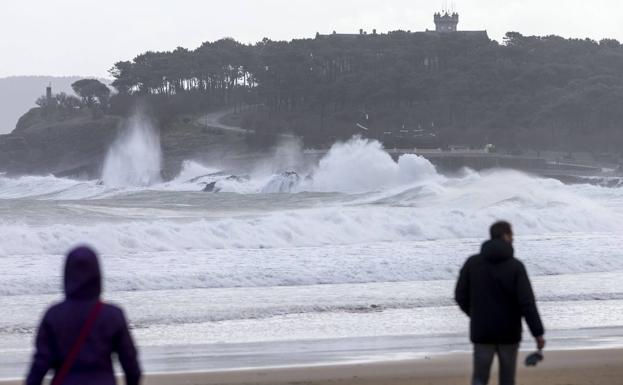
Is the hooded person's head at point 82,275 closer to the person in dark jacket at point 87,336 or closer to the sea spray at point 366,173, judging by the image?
the person in dark jacket at point 87,336

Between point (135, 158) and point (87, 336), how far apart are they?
77514mm

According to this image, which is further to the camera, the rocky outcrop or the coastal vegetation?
the rocky outcrop

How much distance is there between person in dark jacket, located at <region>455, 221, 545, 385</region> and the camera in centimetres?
641

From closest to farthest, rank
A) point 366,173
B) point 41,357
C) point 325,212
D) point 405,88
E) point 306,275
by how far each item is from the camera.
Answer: point 41,357 < point 306,275 < point 325,212 < point 366,173 < point 405,88

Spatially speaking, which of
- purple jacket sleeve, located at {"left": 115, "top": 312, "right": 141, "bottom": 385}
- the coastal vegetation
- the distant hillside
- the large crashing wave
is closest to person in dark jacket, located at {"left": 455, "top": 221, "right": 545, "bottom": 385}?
purple jacket sleeve, located at {"left": 115, "top": 312, "right": 141, "bottom": 385}

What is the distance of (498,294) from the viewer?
6.43 metres

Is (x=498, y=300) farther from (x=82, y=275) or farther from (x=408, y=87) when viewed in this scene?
(x=408, y=87)

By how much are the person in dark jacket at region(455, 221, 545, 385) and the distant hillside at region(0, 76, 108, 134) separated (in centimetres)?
17432

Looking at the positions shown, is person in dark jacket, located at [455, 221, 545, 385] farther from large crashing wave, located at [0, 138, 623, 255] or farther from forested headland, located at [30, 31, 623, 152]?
forested headland, located at [30, 31, 623, 152]

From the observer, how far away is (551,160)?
7494 centimetres

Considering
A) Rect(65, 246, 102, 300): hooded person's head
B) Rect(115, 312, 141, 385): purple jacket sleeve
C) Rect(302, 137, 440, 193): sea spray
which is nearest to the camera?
Rect(65, 246, 102, 300): hooded person's head

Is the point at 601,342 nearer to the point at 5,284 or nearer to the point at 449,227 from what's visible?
the point at 5,284

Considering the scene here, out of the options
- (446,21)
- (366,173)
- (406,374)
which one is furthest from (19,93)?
(406,374)

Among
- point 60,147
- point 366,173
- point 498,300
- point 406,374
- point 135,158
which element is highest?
point 498,300
